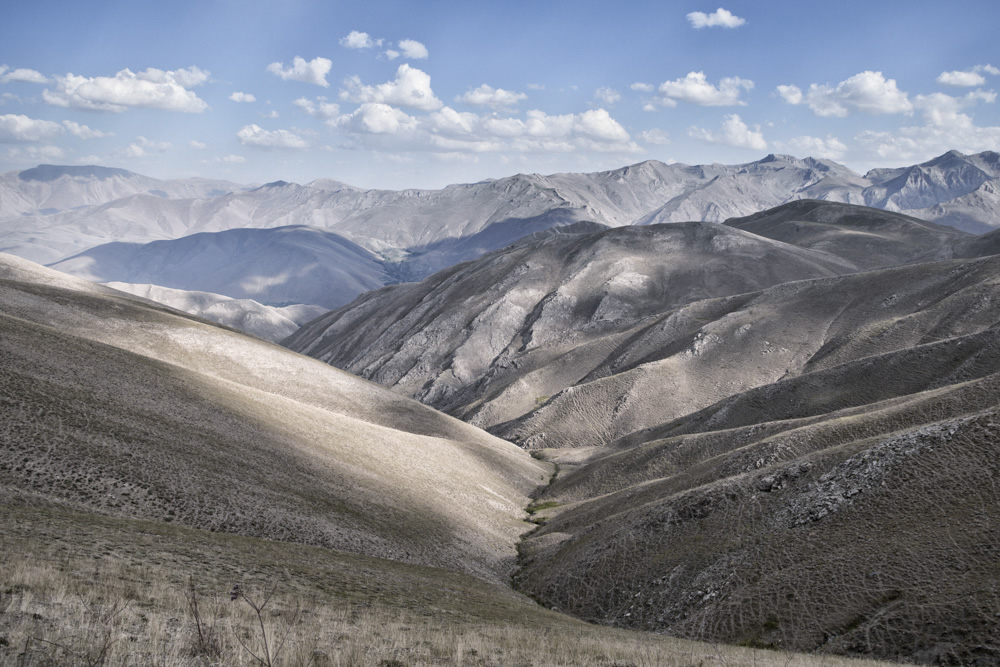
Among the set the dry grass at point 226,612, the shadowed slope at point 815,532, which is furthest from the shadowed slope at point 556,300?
the dry grass at point 226,612

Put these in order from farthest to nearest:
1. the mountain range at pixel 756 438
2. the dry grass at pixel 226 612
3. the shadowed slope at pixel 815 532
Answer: the mountain range at pixel 756 438 < the shadowed slope at pixel 815 532 < the dry grass at pixel 226 612

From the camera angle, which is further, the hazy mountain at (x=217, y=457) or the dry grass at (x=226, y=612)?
the hazy mountain at (x=217, y=457)

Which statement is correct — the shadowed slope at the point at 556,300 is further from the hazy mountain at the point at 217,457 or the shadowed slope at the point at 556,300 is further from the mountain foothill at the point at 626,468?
the hazy mountain at the point at 217,457

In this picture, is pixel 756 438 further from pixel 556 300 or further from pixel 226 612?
pixel 556 300

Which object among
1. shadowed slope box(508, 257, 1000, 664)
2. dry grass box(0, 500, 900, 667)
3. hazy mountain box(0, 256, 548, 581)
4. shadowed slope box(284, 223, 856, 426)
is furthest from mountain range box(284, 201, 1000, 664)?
dry grass box(0, 500, 900, 667)

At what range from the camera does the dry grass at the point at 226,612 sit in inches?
441

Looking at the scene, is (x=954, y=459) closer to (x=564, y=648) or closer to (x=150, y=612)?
(x=564, y=648)

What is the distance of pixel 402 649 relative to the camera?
13953mm

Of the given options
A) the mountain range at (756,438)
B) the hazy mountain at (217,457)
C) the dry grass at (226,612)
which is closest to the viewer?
the dry grass at (226,612)

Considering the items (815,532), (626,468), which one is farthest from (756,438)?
(815,532)

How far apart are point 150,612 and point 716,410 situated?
2826 inches

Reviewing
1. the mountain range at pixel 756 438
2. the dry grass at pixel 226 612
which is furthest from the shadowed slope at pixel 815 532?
the dry grass at pixel 226 612

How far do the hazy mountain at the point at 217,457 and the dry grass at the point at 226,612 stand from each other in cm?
591

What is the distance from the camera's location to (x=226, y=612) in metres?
15.0
